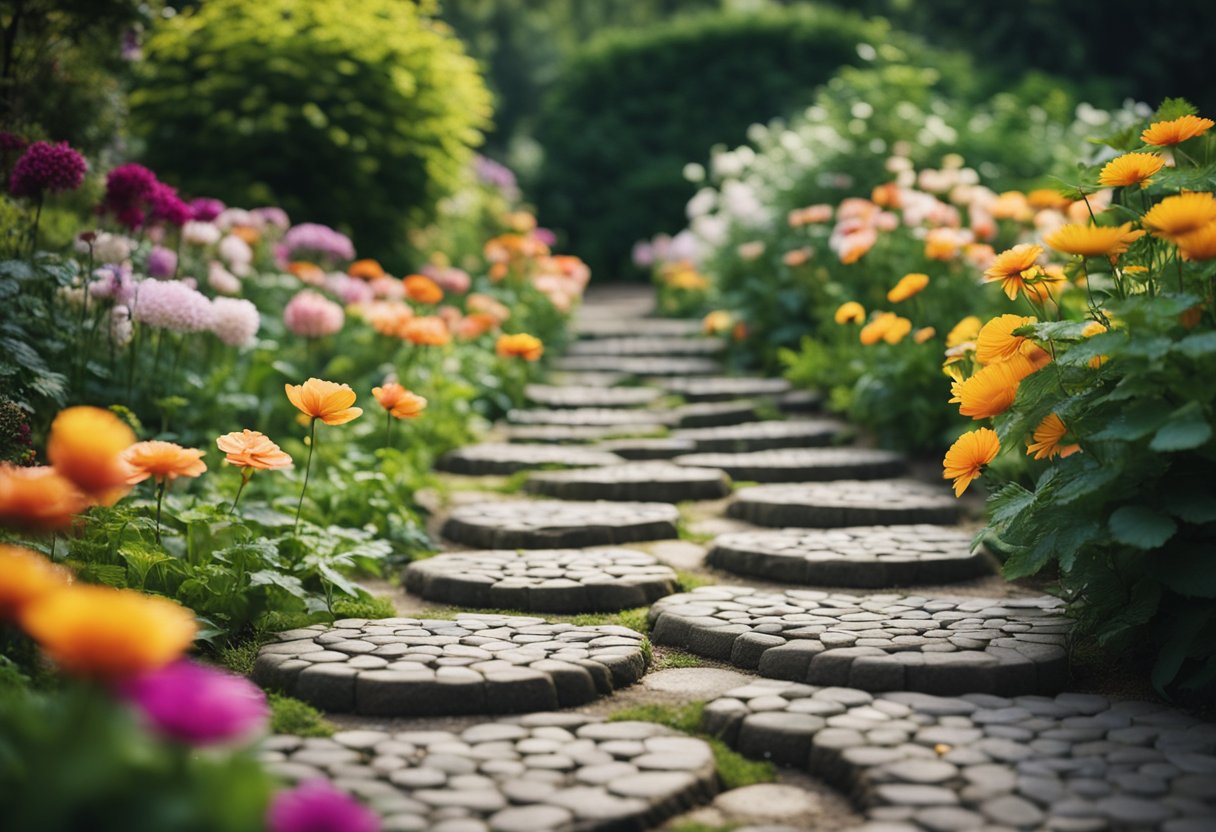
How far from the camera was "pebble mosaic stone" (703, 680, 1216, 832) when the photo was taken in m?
2.14

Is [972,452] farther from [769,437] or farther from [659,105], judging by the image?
[659,105]

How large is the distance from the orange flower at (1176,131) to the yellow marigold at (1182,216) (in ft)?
1.26

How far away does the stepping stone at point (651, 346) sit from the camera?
8.17 m

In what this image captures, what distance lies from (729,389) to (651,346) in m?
1.49

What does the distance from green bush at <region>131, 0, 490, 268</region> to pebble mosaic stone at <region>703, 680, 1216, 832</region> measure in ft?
20.8

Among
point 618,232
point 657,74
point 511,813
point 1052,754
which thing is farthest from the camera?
point 657,74

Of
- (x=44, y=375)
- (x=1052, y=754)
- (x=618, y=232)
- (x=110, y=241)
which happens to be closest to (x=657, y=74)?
(x=618, y=232)

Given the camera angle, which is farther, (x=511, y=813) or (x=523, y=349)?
(x=523, y=349)

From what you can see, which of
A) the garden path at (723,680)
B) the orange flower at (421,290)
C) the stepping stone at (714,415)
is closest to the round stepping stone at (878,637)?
the garden path at (723,680)

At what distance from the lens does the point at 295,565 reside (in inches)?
141

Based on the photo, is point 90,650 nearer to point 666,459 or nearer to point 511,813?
point 511,813

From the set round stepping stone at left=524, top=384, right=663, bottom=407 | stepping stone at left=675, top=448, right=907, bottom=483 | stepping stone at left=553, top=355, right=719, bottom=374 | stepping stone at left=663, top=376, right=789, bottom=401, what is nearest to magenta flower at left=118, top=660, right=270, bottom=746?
stepping stone at left=675, top=448, right=907, bottom=483

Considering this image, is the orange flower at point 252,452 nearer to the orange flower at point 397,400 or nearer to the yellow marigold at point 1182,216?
the orange flower at point 397,400

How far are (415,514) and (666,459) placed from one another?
4.99 feet
